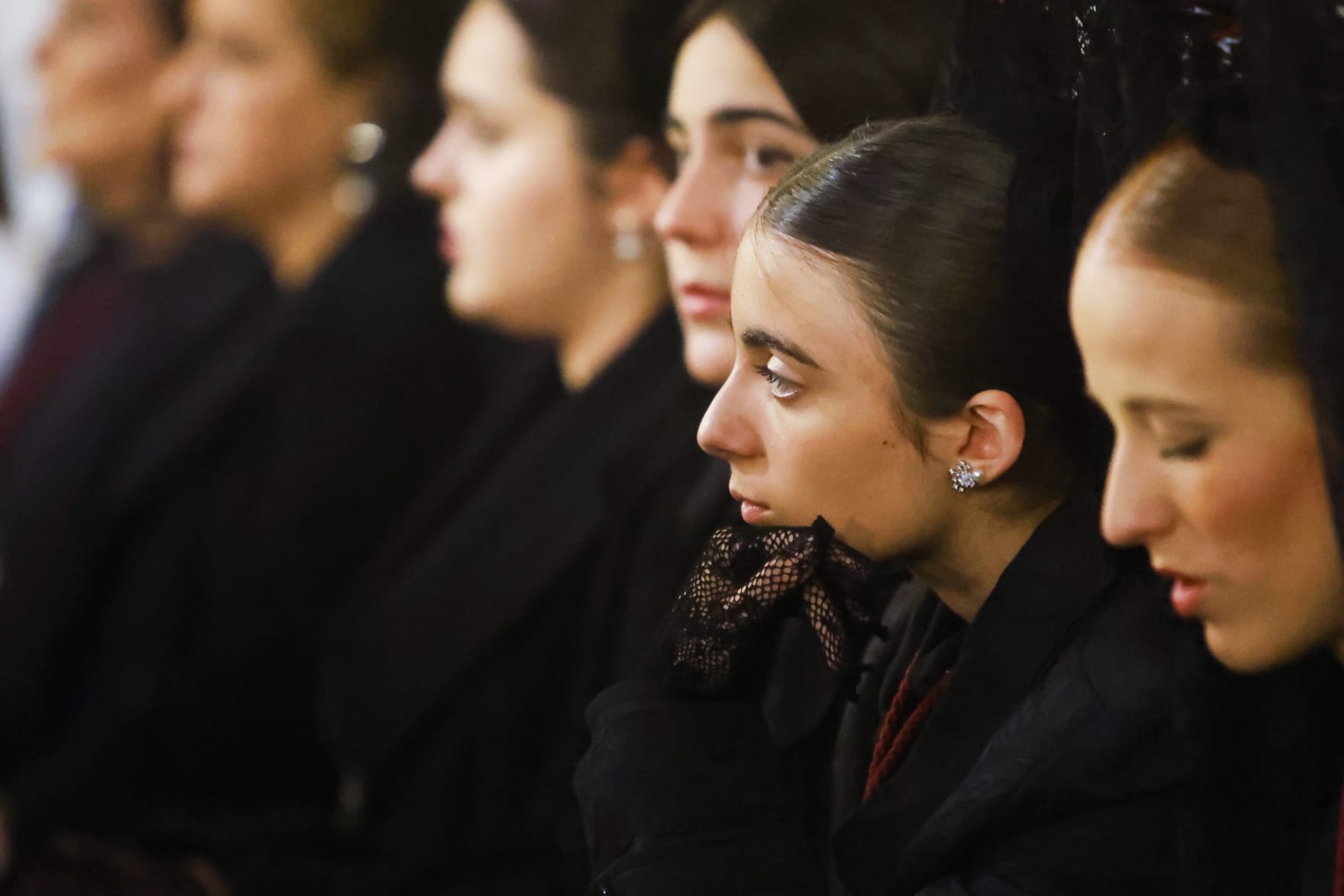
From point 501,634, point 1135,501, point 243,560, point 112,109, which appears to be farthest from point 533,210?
point 112,109

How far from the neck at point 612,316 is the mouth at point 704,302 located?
30 cm

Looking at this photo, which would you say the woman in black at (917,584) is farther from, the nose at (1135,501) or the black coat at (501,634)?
the black coat at (501,634)

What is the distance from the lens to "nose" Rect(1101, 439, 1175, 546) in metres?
0.71

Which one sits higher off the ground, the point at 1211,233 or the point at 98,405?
the point at 1211,233

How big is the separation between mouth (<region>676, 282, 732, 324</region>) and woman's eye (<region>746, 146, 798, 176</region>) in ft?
0.28

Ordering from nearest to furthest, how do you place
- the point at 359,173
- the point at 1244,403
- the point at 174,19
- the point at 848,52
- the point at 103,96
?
the point at 1244,403, the point at 848,52, the point at 359,173, the point at 174,19, the point at 103,96

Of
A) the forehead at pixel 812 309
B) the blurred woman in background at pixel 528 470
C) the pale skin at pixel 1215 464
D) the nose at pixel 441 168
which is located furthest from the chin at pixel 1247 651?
the nose at pixel 441 168

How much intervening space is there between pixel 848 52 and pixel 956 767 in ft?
1.51

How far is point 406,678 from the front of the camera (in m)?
1.55

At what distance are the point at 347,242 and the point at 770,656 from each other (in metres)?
1.20

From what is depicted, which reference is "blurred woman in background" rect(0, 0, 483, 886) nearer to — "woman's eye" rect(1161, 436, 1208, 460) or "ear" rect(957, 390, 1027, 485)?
"ear" rect(957, 390, 1027, 485)

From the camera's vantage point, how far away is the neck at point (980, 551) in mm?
838

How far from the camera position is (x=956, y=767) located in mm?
803

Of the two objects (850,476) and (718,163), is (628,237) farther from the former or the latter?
(850,476)
